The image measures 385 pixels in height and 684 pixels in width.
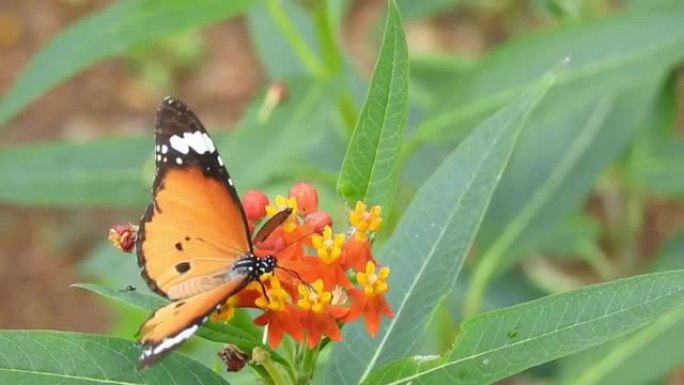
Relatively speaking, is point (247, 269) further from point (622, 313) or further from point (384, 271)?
point (622, 313)

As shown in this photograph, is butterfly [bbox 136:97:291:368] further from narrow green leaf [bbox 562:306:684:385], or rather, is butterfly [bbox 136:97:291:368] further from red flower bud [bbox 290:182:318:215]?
narrow green leaf [bbox 562:306:684:385]

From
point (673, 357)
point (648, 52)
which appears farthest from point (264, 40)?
point (673, 357)

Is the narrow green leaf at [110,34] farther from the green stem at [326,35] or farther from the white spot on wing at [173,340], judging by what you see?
the white spot on wing at [173,340]

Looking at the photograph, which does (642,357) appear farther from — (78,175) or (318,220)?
(78,175)

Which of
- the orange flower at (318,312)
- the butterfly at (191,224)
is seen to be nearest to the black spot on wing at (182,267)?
the butterfly at (191,224)

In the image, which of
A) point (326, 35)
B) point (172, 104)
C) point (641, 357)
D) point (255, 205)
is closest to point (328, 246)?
point (255, 205)
